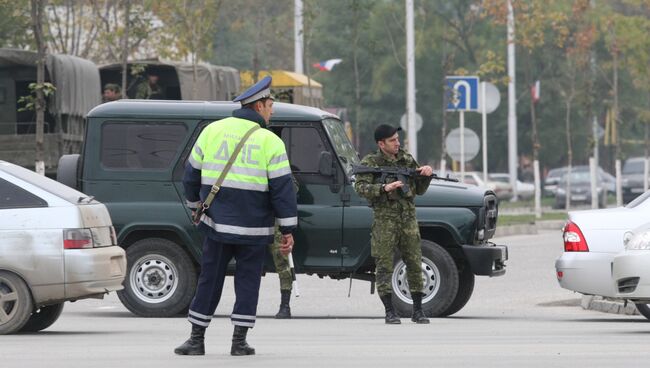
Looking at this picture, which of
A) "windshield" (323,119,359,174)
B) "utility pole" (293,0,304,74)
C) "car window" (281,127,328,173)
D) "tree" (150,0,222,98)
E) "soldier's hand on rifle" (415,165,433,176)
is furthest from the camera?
"utility pole" (293,0,304,74)

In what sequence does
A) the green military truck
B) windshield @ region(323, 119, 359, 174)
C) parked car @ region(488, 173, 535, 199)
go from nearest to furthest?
the green military truck, windshield @ region(323, 119, 359, 174), parked car @ region(488, 173, 535, 199)

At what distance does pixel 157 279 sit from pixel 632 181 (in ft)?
147

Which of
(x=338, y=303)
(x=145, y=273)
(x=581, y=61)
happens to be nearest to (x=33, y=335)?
(x=145, y=273)

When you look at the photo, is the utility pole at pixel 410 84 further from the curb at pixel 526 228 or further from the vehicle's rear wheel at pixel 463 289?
the vehicle's rear wheel at pixel 463 289

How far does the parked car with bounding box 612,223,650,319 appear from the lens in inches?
551

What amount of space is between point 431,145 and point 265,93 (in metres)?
66.9

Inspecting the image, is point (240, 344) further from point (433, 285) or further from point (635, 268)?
point (433, 285)

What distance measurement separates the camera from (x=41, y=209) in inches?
551

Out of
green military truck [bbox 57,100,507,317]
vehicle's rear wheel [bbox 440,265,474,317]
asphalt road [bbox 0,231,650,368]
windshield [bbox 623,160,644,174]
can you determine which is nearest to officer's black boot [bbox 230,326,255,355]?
asphalt road [bbox 0,231,650,368]

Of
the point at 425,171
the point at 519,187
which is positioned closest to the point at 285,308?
the point at 425,171

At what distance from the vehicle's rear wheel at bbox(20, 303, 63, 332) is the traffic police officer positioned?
3.48 metres

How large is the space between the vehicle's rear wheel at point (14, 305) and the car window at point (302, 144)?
3.74 meters

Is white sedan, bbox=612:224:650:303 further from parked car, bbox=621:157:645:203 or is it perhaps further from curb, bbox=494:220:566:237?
parked car, bbox=621:157:645:203

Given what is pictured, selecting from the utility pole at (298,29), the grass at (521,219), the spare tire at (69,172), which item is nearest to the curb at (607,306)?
the spare tire at (69,172)
